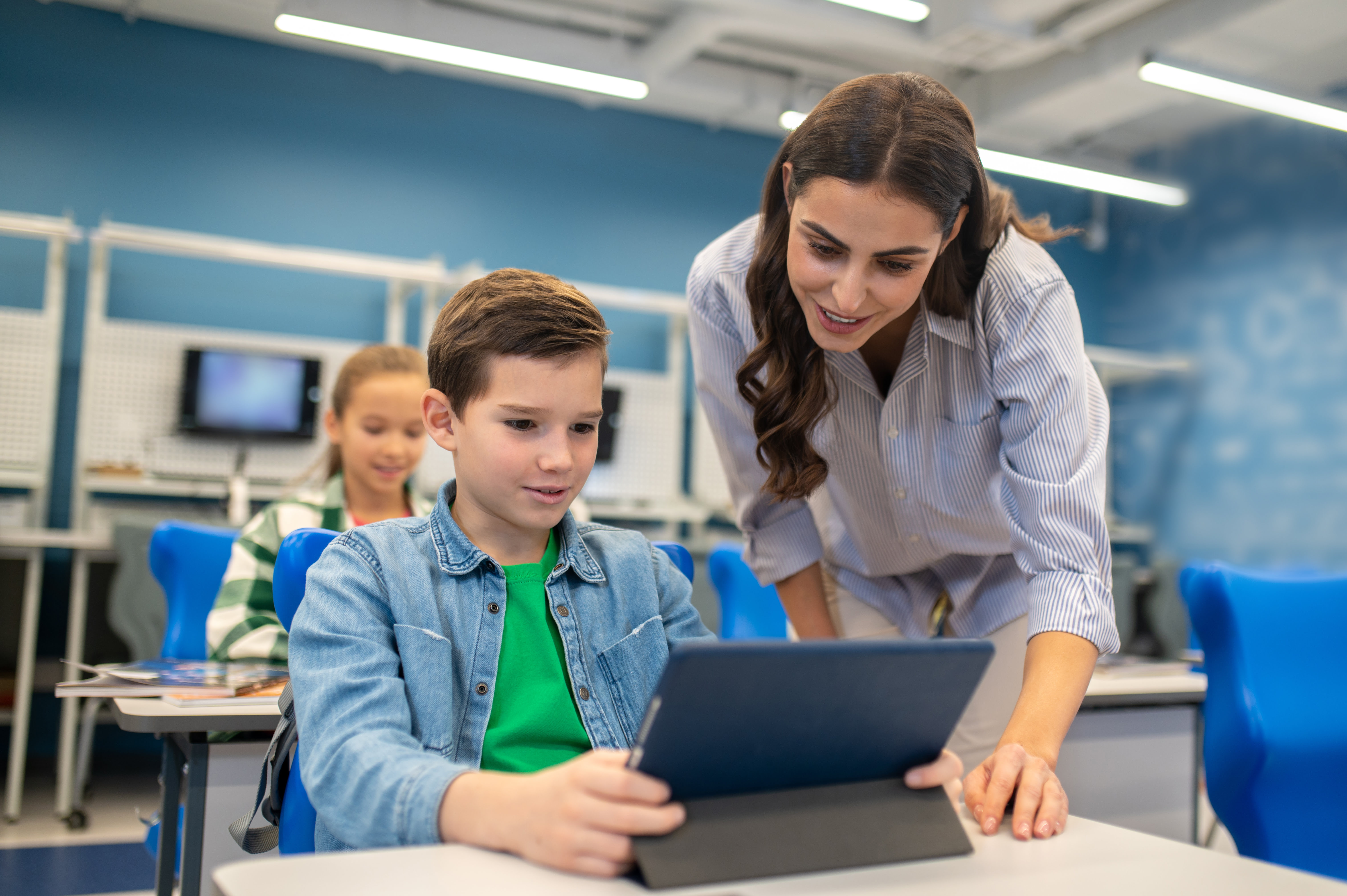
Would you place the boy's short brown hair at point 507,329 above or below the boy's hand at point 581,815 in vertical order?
above

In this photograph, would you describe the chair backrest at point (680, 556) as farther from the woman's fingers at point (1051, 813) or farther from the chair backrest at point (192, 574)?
the chair backrest at point (192, 574)

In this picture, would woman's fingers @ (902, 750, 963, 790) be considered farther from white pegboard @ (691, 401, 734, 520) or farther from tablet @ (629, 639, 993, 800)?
white pegboard @ (691, 401, 734, 520)

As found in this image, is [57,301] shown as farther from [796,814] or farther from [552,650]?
[796,814]

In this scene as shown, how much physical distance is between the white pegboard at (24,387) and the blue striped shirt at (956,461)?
3.62 meters

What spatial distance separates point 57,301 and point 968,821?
432 cm

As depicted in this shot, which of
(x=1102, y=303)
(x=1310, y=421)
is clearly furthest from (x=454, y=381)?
(x=1102, y=303)

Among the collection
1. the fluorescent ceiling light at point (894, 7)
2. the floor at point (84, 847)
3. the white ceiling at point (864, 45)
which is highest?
the white ceiling at point (864, 45)

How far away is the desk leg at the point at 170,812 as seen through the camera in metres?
1.44

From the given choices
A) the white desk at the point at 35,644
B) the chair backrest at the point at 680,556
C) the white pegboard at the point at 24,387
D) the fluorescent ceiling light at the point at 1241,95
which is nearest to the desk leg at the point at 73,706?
the white desk at the point at 35,644

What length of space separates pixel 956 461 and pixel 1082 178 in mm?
4647

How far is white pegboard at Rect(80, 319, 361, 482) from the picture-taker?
4293mm

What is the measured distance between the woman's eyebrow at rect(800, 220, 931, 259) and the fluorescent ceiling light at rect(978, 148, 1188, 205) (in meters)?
4.14

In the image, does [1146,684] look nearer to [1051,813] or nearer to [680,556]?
[680,556]

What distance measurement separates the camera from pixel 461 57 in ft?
13.8
